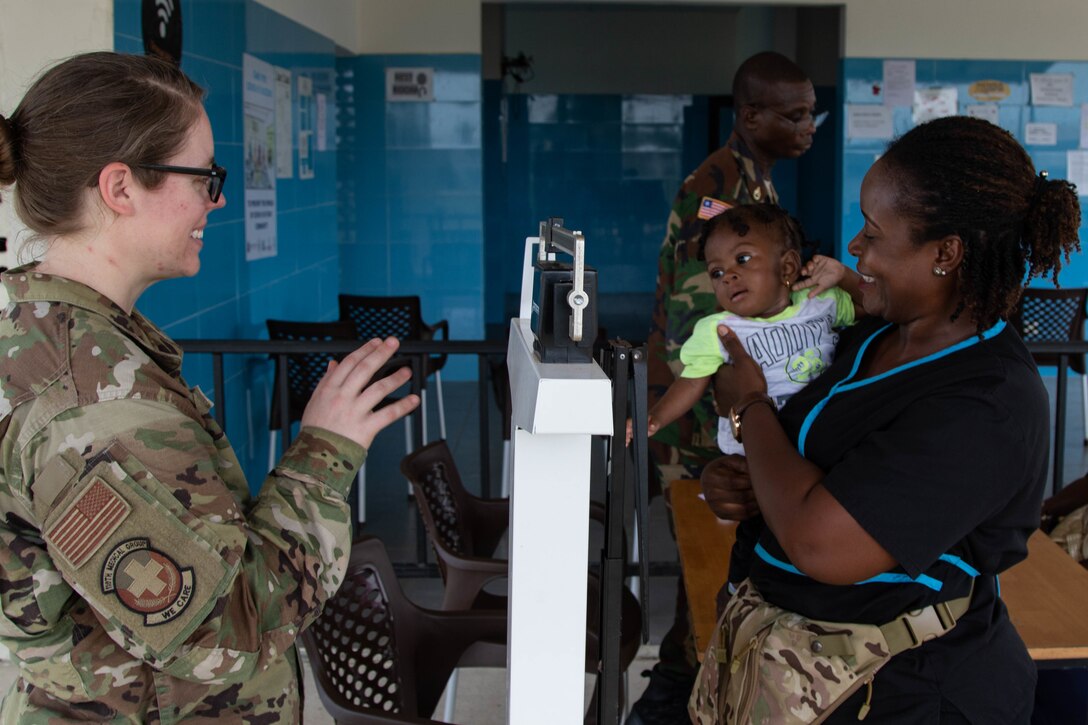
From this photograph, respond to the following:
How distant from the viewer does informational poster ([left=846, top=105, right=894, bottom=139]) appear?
7.37 metres

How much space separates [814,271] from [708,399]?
0.47 meters

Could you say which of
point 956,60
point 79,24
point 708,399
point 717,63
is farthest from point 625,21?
point 708,399

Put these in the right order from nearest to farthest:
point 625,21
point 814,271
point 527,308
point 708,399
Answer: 1. point 527,308
2. point 814,271
3. point 708,399
4. point 625,21

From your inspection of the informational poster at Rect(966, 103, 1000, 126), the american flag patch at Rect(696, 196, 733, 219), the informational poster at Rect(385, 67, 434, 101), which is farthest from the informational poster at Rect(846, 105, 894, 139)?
the american flag patch at Rect(696, 196, 733, 219)

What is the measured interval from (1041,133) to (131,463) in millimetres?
7644

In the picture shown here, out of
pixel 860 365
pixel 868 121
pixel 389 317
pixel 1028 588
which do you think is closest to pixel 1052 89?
pixel 868 121

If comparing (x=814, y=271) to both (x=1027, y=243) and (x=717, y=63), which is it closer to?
(x=1027, y=243)

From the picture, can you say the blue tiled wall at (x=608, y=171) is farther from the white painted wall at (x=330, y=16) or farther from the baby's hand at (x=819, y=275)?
the baby's hand at (x=819, y=275)

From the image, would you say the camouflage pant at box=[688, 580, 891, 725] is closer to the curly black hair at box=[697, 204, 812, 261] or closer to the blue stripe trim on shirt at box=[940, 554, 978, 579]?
the blue stripe trim on shirt at box=[940, 554, 978, 579]

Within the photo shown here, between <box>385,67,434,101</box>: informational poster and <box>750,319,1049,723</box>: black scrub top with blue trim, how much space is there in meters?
6.36

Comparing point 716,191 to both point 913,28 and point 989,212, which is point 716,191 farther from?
point 913,28

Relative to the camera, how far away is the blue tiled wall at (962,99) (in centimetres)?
735

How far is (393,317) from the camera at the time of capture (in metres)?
5.33

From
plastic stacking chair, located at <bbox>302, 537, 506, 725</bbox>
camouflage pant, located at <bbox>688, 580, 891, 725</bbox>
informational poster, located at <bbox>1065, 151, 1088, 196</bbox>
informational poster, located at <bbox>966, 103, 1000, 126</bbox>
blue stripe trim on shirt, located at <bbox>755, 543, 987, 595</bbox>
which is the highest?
informational poster, located at <bbox>966, 103, 1000, 126</bbox>
